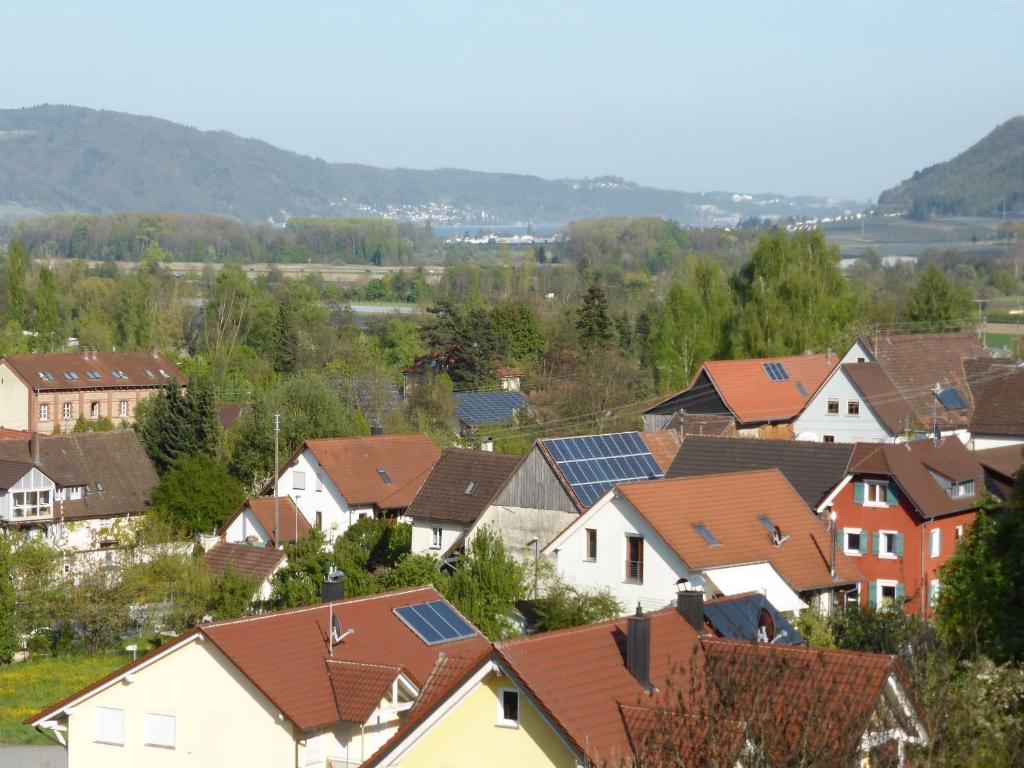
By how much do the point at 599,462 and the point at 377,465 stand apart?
9820 millimetres

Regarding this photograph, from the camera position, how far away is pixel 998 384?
3994 cm

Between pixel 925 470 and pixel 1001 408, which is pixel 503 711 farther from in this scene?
pixel 1001 408

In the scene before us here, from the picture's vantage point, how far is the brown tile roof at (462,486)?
31344 mm

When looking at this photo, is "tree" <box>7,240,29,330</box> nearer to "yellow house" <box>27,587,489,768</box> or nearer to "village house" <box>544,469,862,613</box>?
"village house" <box>544,469,862,613</box>

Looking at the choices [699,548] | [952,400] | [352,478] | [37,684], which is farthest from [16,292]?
[699,548]

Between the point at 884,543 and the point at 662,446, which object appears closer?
the point at 884,543

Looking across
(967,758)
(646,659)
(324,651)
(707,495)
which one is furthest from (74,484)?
(967,758)

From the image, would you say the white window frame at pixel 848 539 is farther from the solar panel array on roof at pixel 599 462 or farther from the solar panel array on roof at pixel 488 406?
the solar panel array on roof at pixel 488 406

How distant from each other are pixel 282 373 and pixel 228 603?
46.8 m

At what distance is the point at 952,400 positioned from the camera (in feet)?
140

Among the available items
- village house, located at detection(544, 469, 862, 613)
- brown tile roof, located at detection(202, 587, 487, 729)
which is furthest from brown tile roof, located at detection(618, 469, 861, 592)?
brown tile roof, located at detection(202, 587, 487, 729)

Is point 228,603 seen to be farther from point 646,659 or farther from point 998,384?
point 998,384

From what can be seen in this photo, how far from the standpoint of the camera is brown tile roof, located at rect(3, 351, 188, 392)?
64.4m

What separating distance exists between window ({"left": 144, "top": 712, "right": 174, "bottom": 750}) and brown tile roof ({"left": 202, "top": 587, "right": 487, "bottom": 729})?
4.28 feet
